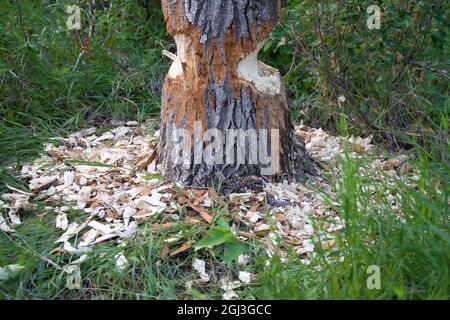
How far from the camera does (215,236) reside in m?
2.90

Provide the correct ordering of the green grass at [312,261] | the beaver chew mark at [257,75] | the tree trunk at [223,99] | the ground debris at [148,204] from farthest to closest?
the beaver chew mark at [257,75] < the tree trunk at [223,99] < the ground debris at [148,204] < the green grass at [312,261]

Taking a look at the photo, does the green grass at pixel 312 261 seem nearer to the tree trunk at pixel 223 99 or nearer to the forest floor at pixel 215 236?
the forest floor at pixel 215 236

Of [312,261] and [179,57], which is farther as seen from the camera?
[179,57]

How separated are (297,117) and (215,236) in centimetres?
188

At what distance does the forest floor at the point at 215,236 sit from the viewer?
2.67 meters

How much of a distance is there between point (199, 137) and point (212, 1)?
2.09 feet

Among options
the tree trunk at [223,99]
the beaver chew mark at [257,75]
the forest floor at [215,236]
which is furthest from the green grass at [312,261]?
the beaver chew mark at [257,75]

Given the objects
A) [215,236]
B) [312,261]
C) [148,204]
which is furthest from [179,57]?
[312,261]

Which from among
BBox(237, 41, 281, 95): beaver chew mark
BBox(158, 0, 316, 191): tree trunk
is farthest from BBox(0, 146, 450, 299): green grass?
BBox(237, 41, 281, 95): beaver chew mark

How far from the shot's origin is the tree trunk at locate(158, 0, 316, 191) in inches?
128

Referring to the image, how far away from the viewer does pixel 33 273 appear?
296 centimetres

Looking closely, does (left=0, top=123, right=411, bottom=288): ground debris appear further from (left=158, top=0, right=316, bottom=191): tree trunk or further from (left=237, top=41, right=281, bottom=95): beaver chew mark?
(left=237, top=41, right=281, bottom=95): beaver chew mark

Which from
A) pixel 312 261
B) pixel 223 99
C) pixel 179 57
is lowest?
pixel 312 261

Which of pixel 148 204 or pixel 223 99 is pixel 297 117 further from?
pixel 148 204
